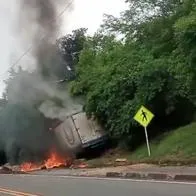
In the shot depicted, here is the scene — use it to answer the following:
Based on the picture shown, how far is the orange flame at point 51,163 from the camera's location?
39719 mm

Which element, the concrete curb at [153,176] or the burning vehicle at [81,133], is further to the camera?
the burning vehicle at [81,133]

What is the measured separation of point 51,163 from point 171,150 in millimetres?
12879

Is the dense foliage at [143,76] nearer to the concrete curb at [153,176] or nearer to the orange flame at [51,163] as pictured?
the orange flame at [51,163]

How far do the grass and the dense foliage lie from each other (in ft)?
6.60

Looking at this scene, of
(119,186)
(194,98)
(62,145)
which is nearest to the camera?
(119,186)

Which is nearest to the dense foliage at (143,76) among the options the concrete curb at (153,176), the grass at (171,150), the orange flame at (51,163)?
the grass at (171,150)

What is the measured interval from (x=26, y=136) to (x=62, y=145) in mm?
4755

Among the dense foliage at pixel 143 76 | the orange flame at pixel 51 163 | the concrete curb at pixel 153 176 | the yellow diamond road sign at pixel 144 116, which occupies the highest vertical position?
the dense foliage at pixel 143 76

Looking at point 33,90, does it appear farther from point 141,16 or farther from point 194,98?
point 194,98

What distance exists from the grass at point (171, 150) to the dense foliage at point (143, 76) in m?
2.01

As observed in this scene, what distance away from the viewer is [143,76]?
3506 centimetres

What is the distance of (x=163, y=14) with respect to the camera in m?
41.9

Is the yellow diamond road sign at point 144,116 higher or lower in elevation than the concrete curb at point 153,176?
higher

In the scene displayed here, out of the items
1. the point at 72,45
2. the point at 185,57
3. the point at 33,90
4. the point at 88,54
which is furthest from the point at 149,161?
the point at 72,45
